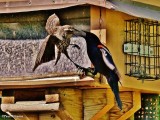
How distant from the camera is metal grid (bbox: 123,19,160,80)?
30.6 feet

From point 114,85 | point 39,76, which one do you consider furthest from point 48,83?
point 114,85

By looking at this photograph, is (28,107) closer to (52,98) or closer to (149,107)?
(52,98)

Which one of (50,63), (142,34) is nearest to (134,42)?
(142,34)

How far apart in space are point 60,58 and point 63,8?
0.40 metres

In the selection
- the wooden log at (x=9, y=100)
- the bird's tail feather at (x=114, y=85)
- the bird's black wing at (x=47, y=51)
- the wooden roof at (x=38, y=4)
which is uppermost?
the wooden roof at (x=38, y=4)

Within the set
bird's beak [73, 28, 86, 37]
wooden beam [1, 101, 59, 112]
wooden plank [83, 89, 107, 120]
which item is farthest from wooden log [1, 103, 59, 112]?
bird's beak [73, 28, 86, 37]

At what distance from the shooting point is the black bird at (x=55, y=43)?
29.8 ft

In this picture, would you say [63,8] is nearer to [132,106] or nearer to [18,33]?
[18,33]

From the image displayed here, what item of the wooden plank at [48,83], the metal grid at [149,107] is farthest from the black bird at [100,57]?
the metal grid at [149,107]

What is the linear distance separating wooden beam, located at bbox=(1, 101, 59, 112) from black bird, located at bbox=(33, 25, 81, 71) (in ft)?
1.01

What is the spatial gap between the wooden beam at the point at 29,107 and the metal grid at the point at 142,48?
655 millimetres

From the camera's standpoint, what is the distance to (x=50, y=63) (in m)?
9.17

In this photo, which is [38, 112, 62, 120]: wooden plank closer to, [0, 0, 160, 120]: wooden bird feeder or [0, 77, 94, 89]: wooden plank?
[0, 0, 160, 120]: wooden bird feeder

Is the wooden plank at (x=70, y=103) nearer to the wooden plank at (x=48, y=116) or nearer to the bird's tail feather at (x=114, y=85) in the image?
the wooden plank at (x=48, y=116)
